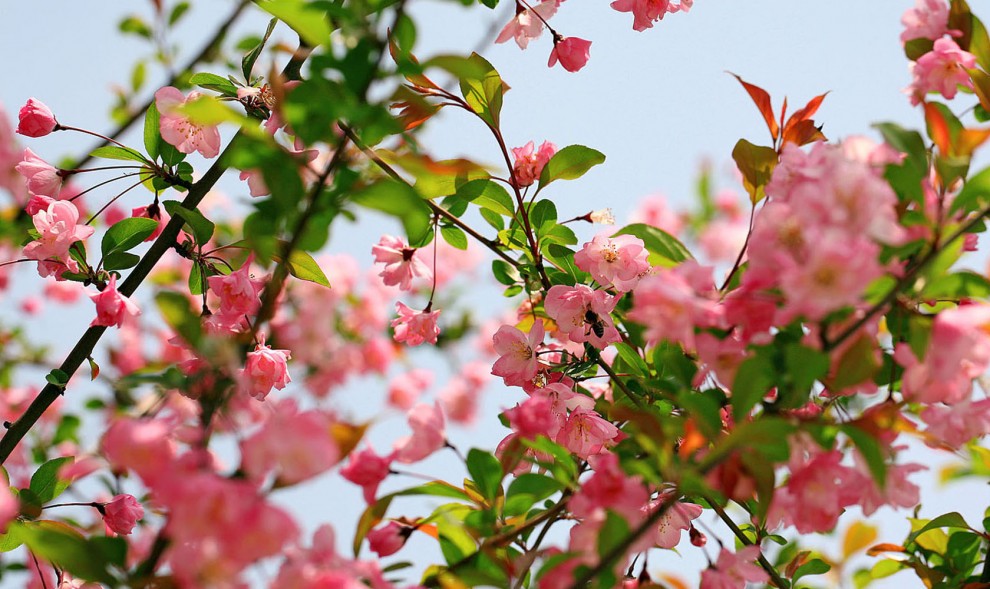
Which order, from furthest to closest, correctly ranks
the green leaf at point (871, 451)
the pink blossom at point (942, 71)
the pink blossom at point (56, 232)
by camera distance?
the pink blossom at point (56, 232)
the pink blossom at point (942, 71)
the green leaf at point (871, 451)

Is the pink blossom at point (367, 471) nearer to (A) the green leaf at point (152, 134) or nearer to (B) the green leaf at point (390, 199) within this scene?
(B) the green leaf at point (390, 199)

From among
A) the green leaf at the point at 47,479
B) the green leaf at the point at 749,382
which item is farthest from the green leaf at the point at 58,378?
the green leaf at the point at 749,382

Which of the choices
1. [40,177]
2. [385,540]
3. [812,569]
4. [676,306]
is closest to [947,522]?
[812,569]

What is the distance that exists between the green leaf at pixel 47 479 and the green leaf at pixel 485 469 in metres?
0.83

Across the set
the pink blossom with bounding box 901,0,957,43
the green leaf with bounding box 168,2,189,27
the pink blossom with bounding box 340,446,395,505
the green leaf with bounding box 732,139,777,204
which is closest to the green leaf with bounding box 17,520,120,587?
the pink blossom with bounding box 340,446,395,505

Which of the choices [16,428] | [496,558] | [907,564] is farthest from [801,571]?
[16,428]

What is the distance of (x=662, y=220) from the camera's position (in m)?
5.52

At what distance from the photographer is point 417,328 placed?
1.67 meters

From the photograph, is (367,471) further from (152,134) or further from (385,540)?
(152,134)

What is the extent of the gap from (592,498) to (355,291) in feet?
13.6

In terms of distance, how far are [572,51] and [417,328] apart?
1.96 feet

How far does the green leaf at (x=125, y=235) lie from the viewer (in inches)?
59.6

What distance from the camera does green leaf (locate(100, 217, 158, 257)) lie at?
4.96 feet

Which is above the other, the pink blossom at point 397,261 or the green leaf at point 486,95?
the green leaf at point 486,95
